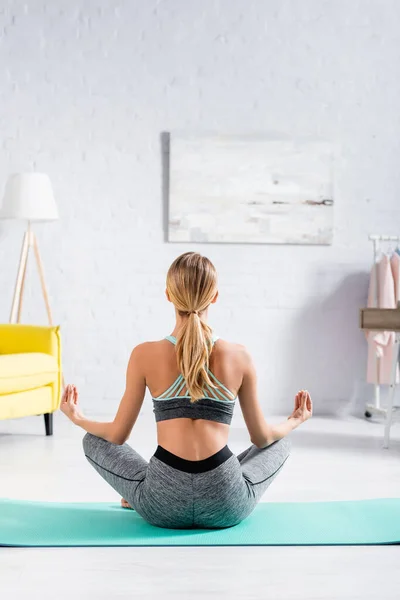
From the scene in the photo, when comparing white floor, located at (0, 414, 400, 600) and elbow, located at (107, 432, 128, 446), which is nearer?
white floor, located at (0, 414, 400, 600)

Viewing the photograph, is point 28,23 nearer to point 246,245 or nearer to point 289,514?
point 246,245

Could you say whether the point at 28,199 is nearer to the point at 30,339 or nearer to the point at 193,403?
the point at 30,339

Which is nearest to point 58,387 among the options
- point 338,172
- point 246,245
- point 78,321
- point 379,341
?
point 78,321

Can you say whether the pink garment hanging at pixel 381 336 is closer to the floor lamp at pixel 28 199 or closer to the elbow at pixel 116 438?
the floor lamp at pixel 28 199

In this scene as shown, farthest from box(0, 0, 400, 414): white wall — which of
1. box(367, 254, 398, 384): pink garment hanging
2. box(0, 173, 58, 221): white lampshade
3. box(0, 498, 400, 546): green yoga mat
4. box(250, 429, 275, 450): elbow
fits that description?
box(250, 429, 275, 450): elbow

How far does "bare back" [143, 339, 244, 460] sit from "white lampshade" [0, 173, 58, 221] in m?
2.65

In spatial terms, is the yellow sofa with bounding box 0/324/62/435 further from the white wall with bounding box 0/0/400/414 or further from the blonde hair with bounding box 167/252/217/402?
the blonde hair with bounding box 167/252/217/402

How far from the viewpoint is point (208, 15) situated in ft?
17.1

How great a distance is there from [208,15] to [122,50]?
1.91ft

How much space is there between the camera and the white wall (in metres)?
5.18

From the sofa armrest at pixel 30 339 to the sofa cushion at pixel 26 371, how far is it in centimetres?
6

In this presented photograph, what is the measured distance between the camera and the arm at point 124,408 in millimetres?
2291
